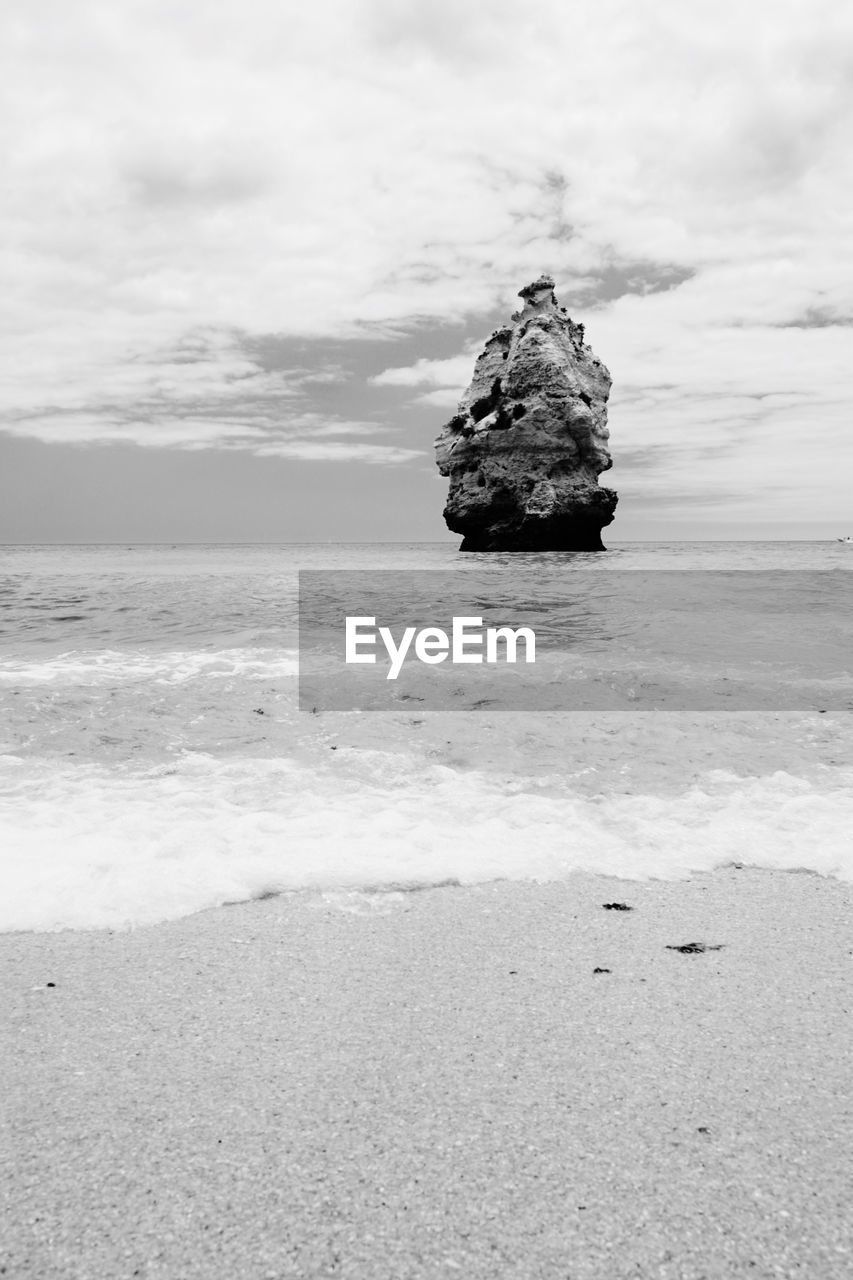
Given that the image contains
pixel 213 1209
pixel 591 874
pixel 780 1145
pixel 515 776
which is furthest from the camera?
pixel 515 776

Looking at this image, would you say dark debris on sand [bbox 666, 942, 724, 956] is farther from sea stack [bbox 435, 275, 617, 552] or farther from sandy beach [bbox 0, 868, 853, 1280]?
sea stack [bbox 435, 275, 617, 552]

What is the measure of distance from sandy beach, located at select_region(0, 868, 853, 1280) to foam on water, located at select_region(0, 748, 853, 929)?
369 mm

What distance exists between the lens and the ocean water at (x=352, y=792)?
360cm

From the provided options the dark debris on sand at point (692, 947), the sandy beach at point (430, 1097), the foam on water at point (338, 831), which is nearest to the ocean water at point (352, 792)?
the foam on water at point (338, 831)

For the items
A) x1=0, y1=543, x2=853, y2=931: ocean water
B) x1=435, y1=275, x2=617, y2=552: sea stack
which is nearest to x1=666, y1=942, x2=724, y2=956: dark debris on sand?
x1=0, y1=543, x2=853, y2=931: ocean water

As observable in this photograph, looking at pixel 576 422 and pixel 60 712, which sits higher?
pixel 576 422

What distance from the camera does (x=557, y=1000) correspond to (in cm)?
249

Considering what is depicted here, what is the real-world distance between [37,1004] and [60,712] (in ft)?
15.0

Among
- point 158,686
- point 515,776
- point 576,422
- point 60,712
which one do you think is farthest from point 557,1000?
point 576,422

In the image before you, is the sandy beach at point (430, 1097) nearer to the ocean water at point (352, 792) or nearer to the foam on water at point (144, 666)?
the ocean water at point (352, 792)

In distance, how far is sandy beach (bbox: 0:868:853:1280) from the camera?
5.09 ft

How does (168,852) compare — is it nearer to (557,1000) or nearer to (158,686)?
(557,1000)

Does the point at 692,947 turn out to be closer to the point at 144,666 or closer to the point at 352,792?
the point at 352,792

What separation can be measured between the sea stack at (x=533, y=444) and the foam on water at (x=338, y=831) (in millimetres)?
40890
